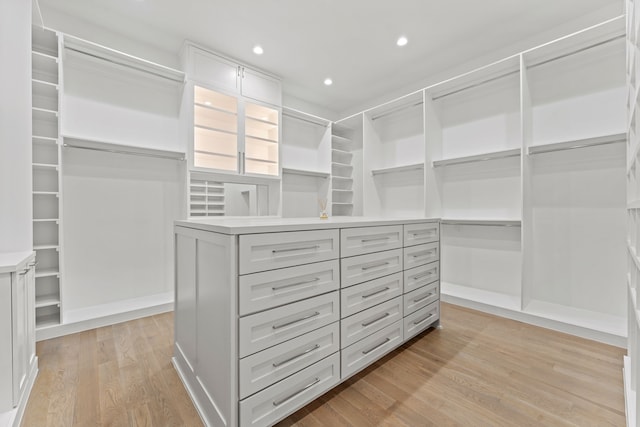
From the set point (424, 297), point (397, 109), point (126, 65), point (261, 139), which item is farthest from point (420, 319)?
point (126, 65)

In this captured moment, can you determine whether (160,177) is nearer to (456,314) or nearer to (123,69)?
(123,69)

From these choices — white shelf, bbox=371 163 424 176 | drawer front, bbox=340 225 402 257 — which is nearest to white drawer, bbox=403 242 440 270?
drawer front, bbox=340 225 402 257

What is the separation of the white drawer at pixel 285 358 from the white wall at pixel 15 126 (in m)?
1.75

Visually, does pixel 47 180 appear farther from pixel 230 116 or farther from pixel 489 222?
pixel 489 222

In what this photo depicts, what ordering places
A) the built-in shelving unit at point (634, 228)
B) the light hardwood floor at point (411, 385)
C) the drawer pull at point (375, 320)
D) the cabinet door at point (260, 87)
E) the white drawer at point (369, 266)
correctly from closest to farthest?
the built-in shelving unit at point (634, 228)
the light hardwood floor at point (411, 385)
the white drawer at point (369, 266)
the drawer pull at point (375, 320)
the cabinet door at point (260, 87)

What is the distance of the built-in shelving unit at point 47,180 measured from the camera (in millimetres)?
2295

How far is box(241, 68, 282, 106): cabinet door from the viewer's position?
3367 mm

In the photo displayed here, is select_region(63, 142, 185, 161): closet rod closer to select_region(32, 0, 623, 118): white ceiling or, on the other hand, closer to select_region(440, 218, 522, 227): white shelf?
select_region(32, 0, 623, 118): white ceiling

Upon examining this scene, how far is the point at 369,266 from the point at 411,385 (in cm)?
75

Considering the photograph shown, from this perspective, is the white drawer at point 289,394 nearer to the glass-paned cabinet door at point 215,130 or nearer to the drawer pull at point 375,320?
the drawer pull at point 375,320

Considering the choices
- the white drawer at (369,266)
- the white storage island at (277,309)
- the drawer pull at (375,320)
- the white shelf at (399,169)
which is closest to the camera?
the white storage island at (277,309)

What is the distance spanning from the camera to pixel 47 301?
7.57 feet

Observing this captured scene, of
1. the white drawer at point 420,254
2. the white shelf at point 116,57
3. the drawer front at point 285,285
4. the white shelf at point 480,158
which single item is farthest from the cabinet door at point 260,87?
the drawer front at point 285,285

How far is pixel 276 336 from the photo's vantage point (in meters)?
1.24
